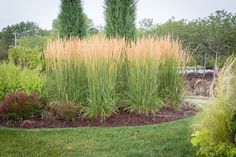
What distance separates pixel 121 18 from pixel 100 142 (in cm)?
490

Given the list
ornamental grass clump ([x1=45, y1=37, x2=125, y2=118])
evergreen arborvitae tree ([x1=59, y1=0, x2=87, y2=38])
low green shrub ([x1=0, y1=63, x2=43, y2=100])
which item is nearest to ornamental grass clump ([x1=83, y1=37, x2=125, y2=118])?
ornamental grass clump ([x1=45, y1=37, x2=125, y2=118])

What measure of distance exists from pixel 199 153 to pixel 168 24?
28.0 ft

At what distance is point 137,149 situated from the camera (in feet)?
12.8

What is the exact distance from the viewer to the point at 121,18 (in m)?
8.65

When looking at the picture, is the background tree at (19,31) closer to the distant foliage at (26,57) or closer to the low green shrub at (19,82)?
the distant foliage at (26,57)

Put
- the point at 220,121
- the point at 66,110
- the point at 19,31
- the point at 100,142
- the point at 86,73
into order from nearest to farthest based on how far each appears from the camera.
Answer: the point at 220,121, the point at 100,142, the point at 66,110, the point at 86,73, the point at 19,31

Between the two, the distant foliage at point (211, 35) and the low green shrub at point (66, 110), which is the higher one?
the distant foliage at point (211, 35)

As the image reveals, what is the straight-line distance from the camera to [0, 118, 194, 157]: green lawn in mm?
3807

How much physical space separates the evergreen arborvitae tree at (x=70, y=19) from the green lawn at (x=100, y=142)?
4752 millimetres

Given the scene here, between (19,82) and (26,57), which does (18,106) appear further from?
(26,57)

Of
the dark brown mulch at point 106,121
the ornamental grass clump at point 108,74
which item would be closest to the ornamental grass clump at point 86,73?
the ornamental grass clump at point 108,74

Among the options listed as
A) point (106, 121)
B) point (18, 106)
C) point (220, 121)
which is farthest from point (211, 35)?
point (220, 121)

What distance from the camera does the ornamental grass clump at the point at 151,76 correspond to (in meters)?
5.54

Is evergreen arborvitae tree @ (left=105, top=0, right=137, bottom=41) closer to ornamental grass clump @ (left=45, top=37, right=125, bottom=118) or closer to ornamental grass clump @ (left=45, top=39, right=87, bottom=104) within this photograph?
ornamental grass clump @ (left=45, top=37, right=125, bottom=118)
